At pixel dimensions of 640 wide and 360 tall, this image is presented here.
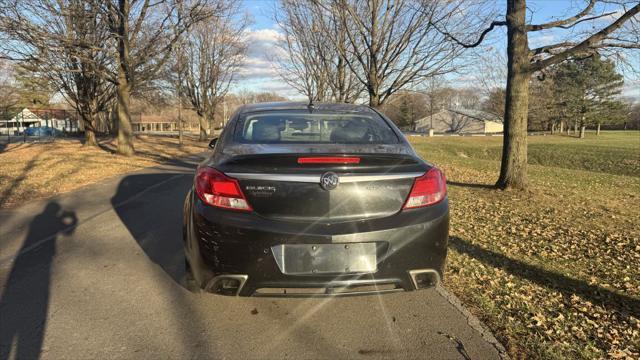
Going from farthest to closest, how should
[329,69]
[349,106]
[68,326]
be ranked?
[329,69] < [349,106] < [68,326]

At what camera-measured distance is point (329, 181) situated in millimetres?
2619

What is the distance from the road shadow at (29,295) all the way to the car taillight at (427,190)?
251 cm

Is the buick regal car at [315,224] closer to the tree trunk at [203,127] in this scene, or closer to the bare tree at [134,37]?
the bare tree at [134,37]

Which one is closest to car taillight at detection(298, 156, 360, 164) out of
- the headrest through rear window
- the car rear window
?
the car rear window

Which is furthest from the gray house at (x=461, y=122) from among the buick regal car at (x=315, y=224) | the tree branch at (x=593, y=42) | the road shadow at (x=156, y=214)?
the buick regal car at (x=315, y=224)

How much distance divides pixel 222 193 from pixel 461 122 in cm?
8676

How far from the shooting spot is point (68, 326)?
2961mm

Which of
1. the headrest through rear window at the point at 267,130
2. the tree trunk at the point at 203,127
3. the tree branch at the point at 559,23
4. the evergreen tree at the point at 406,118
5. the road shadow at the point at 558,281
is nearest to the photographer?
the headrest through rear window at the point at 267,130

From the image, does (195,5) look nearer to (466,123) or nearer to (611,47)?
(611,47)

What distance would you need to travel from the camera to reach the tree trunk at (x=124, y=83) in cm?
1591

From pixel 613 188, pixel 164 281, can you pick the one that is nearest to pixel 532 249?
pixel 164 281

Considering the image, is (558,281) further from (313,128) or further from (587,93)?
(587,93)

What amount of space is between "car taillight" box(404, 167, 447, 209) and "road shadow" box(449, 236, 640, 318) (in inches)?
69.2

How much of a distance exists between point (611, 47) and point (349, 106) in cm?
644
